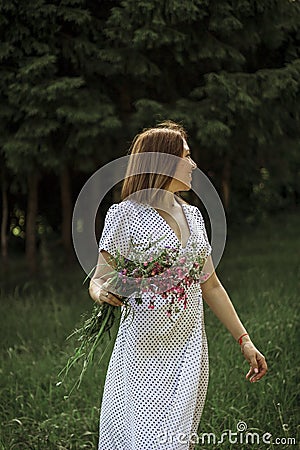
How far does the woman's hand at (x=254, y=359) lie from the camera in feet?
9.44

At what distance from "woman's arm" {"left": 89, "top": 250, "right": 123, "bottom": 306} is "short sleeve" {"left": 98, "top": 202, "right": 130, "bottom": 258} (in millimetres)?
33

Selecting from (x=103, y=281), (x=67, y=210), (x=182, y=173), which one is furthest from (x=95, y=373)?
(x=67, y=210)

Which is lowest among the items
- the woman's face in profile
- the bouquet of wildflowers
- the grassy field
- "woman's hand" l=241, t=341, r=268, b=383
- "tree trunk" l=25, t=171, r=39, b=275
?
"tree trunk" l=25, t=171, r=39, b=275

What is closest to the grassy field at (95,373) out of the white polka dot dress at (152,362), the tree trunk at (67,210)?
the white polka dot dress at (152,362)

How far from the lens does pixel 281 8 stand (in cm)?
653

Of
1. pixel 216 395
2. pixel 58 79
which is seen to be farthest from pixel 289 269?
pixel 216 395

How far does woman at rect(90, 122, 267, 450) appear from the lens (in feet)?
8.80

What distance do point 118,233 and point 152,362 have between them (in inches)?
18.3

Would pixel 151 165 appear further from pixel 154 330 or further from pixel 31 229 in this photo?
pixel 31 229

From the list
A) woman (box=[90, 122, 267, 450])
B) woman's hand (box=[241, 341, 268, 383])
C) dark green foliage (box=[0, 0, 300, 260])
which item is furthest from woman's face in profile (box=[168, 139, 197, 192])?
dark green foliage (box=[0, 0, 300, 260])

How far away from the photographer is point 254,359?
2.88 m

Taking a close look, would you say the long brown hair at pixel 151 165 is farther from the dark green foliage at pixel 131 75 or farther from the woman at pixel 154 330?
the dark green foliage at pixel 131 75

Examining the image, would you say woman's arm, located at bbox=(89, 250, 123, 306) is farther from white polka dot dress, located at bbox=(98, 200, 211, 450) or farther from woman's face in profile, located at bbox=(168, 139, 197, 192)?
woman's face in profile, located at bbox=(168, 139, 197, 192)

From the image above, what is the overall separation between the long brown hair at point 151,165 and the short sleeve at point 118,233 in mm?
81
